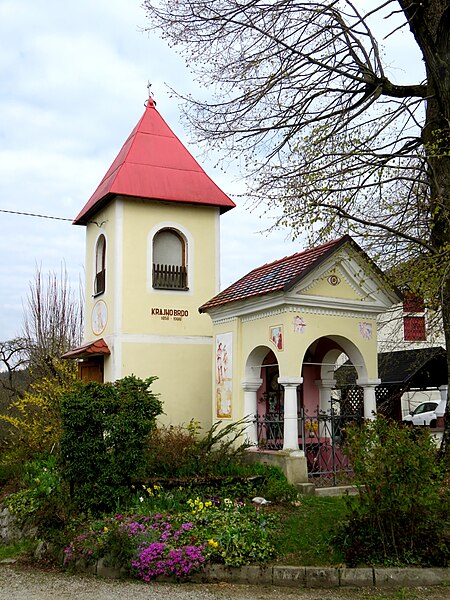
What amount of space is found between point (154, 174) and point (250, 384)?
6.92 meters

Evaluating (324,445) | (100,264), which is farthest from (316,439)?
(100,264)

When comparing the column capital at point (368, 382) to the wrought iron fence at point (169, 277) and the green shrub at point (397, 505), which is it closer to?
the green shrub at point (397, 505)

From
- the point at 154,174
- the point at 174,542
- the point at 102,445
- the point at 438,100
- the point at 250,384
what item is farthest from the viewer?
the point at 154,174

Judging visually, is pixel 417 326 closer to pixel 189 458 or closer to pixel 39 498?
pixel 189 458

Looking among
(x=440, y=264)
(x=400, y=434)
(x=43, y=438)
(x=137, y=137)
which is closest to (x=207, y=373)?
(x=43, y=438)

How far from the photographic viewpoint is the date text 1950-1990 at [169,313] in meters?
17.4

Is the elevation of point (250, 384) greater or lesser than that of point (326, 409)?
greater

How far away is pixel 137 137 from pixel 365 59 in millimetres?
8504

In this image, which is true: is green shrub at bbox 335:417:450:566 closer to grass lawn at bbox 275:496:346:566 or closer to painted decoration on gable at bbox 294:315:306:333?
grass lawn at bbox 275:496:346:566

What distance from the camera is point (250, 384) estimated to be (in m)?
13.8

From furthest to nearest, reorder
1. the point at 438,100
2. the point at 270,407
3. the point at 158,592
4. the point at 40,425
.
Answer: the point at 40,425
the point at 270,407
the point at 438,100
the point at 158,592

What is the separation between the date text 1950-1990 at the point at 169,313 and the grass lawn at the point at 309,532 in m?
7.48

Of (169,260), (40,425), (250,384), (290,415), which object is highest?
(169,260)

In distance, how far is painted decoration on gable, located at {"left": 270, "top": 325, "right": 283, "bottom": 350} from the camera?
1262 cm
